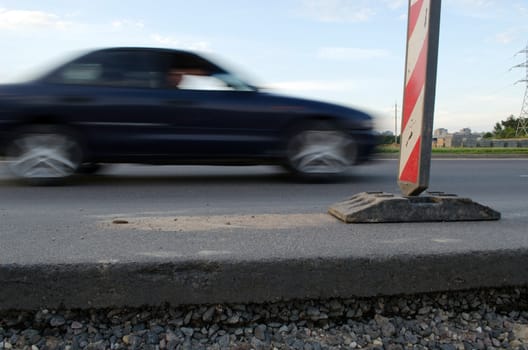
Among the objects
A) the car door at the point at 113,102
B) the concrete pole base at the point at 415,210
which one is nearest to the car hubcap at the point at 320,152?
the car door at the point at 113,102

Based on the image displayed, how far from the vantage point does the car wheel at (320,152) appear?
5008mm

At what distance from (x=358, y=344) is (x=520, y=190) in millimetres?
4273

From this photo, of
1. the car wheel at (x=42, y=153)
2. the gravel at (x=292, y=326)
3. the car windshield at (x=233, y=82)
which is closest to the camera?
the gravel at (x=292, y=326)

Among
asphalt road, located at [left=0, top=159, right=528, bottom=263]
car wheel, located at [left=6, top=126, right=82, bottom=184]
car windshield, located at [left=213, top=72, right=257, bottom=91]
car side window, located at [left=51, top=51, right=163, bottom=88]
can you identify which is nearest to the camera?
asphalt road, located at [left=0, top=159, right=528, bottom=263]

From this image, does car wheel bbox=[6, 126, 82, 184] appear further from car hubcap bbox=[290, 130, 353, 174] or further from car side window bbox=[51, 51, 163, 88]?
car hubcap bbox=[290, 130, 353, 174]

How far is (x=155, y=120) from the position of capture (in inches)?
182

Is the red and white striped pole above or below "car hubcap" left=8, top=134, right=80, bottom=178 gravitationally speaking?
above

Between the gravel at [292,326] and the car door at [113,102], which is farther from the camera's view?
the car door at [113,102]

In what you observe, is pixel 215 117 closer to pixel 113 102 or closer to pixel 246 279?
pixel 113 102

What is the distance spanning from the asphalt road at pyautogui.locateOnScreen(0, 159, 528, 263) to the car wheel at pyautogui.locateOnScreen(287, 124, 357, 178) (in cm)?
55

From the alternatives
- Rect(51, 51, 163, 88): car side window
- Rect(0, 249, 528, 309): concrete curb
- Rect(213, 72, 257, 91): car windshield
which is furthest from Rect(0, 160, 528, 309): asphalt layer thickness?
Rect(213, 72, 257, 91): car windshield

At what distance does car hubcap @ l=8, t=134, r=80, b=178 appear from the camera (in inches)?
176

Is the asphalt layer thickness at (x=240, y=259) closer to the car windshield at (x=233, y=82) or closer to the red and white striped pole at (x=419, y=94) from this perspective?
the red and white striped pole at (x=419, y=94)

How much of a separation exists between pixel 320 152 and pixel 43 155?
3.14 m
